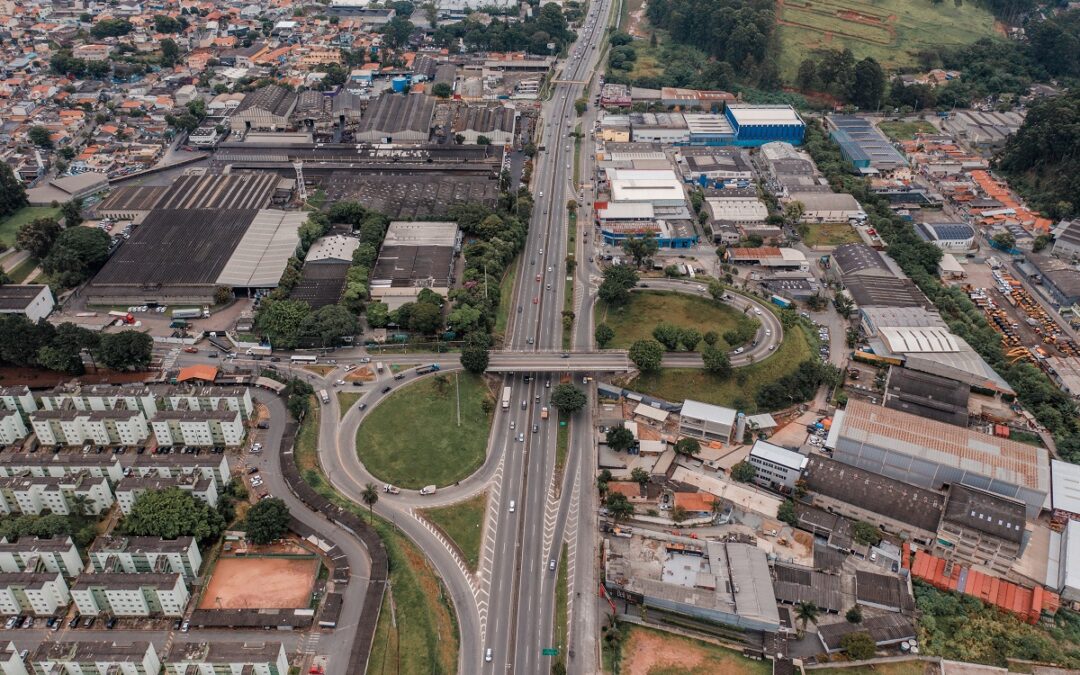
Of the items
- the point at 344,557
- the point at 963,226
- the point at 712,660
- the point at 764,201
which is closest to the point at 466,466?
the point at 344,557

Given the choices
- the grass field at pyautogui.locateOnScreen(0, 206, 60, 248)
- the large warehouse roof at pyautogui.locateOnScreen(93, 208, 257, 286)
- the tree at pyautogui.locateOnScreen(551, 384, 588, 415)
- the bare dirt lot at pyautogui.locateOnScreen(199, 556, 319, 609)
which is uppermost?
the tree at pyautogui.locateOnScreen(551, 384, 588, 415)

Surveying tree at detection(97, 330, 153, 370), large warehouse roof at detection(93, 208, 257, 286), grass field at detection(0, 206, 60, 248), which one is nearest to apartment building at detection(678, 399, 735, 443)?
tree at detection(97, 330, 153, 370)

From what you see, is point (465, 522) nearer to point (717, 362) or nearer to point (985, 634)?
point (717, 362)

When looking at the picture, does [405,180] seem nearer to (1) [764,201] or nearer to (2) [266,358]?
(2) [266,358]

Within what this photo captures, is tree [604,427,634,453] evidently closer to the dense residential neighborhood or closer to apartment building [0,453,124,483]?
the dense residential neighborhood

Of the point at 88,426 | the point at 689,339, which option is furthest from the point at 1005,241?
the point at 88,426
